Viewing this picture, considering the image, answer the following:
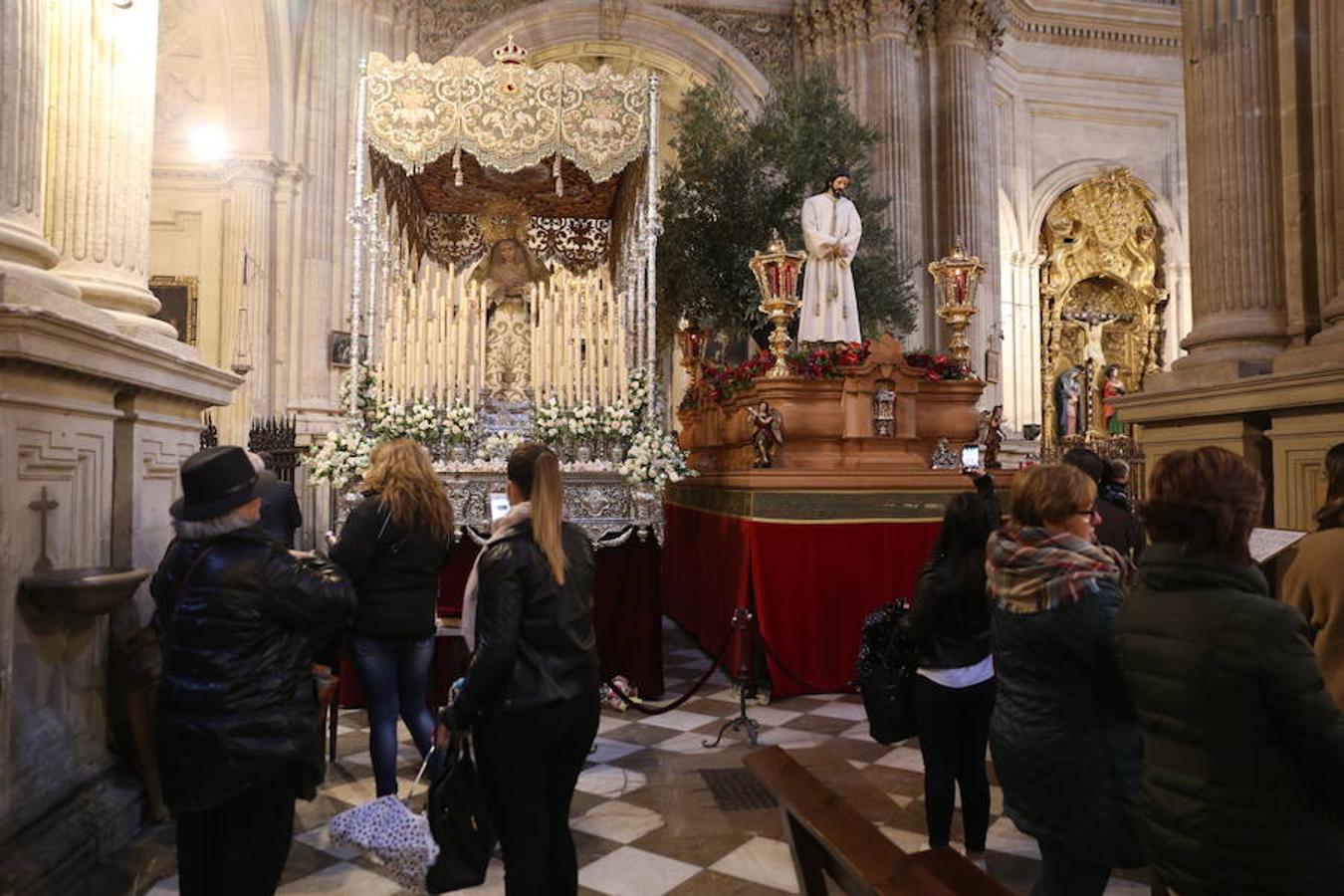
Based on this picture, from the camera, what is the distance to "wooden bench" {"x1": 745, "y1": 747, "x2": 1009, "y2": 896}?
163 centimetres

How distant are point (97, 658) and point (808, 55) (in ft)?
48.9

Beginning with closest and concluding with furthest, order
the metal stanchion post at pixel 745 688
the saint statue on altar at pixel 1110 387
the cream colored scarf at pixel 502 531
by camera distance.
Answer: the cream colored scarf at pixel 502 531
the metal stanchion post at pixel 745 688
the saint statue on altar at pixel 1110 387

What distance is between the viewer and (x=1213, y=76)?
5.81 m

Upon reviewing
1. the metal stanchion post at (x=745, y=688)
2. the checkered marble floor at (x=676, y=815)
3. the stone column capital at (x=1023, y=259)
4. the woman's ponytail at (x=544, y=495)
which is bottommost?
the checkered marble floor at (x=676, y=815)

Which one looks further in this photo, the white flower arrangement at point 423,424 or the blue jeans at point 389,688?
the white flower arrangement at point 423,424

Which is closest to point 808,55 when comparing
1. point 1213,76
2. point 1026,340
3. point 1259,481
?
point 1026,340

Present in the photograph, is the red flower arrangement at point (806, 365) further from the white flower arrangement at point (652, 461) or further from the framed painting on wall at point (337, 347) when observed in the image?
the framed painting on wall at point (337, 347)

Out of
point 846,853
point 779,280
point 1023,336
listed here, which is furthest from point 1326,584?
point 1023,336

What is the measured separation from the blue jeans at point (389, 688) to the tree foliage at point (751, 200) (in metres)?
9.99

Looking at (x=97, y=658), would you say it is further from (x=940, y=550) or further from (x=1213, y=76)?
(x=1213, y=76)

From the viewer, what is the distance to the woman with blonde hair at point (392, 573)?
371cm

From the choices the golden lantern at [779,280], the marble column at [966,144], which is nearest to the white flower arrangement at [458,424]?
the golden lantern at [779,280]

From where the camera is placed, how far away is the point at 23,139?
3.37m

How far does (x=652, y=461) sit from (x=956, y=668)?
3109 mm
